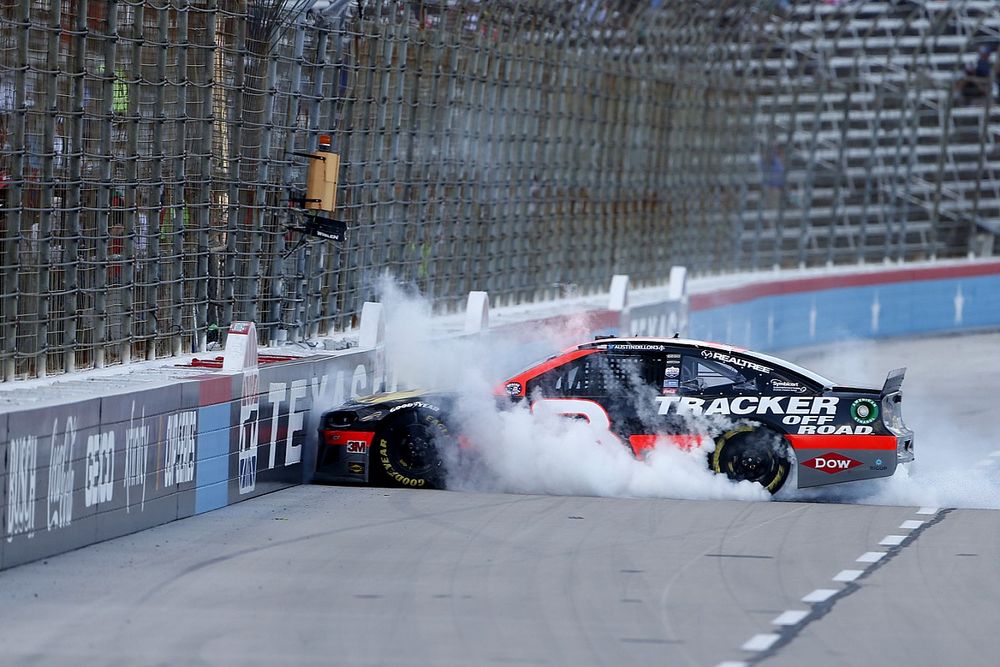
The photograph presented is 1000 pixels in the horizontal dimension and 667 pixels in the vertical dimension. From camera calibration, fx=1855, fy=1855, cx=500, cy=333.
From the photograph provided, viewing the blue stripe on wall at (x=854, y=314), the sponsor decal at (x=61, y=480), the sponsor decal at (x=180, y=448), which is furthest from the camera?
the blue stripe on wall at (x=854, y=314)

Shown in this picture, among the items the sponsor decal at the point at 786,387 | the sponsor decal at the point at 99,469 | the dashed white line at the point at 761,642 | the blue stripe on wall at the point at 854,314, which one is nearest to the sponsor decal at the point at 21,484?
the sponsor decal at the point at 99,469

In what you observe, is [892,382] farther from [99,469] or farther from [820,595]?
[99,469]

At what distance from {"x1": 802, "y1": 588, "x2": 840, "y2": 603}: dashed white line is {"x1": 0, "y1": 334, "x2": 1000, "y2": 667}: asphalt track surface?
1.6 inches

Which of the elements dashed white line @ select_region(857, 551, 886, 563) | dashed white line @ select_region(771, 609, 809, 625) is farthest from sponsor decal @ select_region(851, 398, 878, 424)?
dashed white line @ select_region(771, 609, 809, 625)

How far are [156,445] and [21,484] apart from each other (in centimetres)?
176

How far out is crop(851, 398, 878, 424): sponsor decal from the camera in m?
13.8

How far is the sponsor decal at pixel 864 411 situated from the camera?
1384cm

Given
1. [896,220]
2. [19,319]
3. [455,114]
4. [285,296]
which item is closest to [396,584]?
[19,319]

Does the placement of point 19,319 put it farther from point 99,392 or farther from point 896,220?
point 896,220

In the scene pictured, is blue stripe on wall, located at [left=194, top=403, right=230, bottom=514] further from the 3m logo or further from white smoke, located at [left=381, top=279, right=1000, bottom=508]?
the 3m logo

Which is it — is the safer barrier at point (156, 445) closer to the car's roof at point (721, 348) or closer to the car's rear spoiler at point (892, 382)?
the car's roof at point (721, 348)

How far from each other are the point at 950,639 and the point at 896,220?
26833 millimetres

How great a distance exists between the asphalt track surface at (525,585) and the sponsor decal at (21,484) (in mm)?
267

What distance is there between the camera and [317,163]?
1662 centimetres
